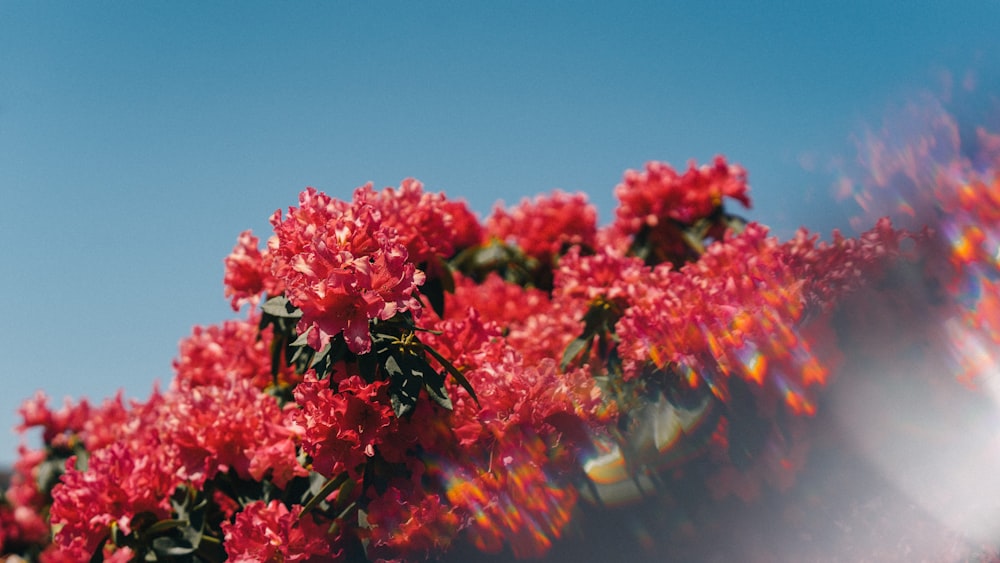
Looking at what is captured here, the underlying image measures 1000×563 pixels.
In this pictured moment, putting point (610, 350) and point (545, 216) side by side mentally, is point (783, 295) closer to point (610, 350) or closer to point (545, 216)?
point (610, 350)

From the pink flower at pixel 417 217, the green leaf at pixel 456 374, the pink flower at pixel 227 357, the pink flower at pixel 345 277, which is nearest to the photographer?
the pink flower at pixel 345 277

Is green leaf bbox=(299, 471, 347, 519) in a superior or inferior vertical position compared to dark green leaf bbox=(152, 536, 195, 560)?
inferior

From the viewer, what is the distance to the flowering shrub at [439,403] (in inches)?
87.7

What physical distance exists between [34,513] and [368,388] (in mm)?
2927

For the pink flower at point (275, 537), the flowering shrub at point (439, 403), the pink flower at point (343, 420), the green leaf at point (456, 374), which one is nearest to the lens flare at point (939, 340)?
the flowering shrub at point (439, 403)

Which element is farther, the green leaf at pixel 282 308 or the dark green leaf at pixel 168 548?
the dark green leaf at pixel 168 548

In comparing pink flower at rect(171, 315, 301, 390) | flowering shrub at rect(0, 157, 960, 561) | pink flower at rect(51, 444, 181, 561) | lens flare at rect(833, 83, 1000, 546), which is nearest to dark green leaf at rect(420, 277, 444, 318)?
flowering shrub at rect(0, 157, 960, 561)

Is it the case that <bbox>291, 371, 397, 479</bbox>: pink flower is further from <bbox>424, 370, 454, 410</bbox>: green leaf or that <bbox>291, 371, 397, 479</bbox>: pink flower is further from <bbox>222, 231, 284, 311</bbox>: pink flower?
<bbox>222, 231, 284, 311</bbox>: pink flower

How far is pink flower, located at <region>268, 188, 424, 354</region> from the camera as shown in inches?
80.0

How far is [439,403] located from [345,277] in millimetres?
479

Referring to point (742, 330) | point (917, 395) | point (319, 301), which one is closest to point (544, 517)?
point (742, 330)

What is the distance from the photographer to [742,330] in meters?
2.49

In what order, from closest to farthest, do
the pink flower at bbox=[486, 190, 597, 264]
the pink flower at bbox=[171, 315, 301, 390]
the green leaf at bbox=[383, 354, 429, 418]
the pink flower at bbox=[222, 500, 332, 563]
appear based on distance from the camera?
the green leaf at bbox=[383, 354, 429, 418] < the pink flower at bbox=[222, 500, 332, 563] < the pink flower at bbox=[171, 315, 301, 390] < the pink flower at bbox=[486, 190, 597, 264]

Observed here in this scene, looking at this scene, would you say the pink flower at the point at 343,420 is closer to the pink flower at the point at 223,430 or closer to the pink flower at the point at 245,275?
the pink flower at the point at 223,430
